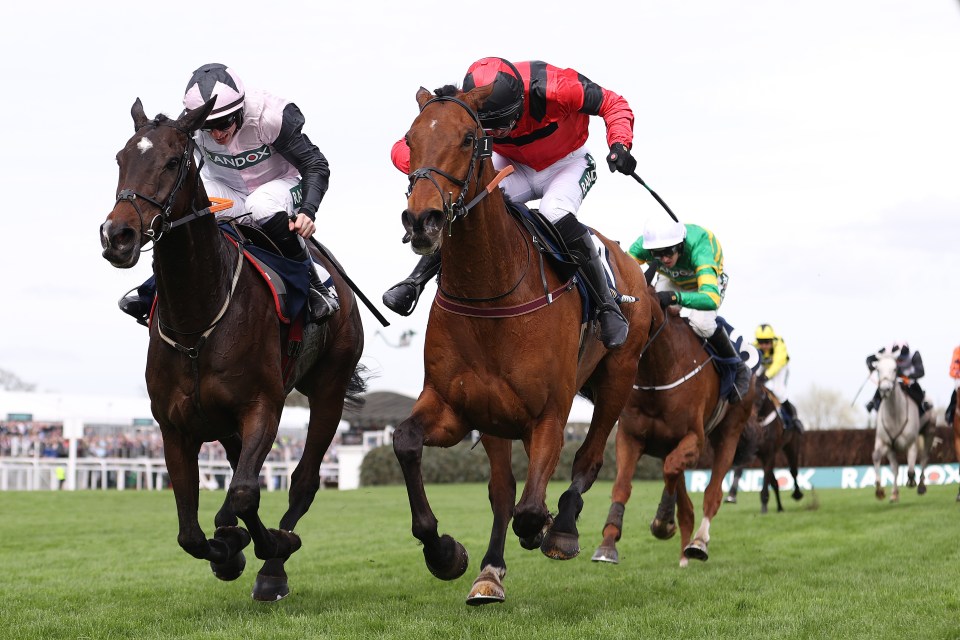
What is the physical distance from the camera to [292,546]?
6684 mm

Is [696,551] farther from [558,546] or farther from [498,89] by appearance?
[498,89]

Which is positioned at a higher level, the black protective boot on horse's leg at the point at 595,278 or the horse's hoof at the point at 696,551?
the black protective boot on horse's leg at the point at 595,278

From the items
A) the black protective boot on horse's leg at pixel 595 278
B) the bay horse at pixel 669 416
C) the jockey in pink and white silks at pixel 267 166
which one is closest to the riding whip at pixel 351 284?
the jockey in pink and white silks at pixel 267 166

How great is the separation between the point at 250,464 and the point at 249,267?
1.19m

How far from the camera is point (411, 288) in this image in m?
6.22

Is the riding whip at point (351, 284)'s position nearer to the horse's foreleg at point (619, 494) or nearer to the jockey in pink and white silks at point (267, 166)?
the jockey in pink and white silks at point (267, 166)

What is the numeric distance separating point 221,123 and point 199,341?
54.7 inches

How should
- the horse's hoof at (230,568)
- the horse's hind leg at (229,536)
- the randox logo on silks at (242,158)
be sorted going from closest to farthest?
the horse's hind leg at (229,536) < the horse's hoof at (230,568) < the randox logo on silks at (242,158)

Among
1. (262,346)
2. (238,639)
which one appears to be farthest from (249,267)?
(238,639)

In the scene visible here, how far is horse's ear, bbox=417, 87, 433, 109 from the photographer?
5.64 metres

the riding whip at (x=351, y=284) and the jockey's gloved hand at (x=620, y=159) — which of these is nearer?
the jockey's gloved hand at (x=620, y=159)

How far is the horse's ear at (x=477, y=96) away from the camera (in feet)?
18.5

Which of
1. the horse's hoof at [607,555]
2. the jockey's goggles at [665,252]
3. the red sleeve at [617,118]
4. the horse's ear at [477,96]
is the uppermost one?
the red sleeve at [617,118]

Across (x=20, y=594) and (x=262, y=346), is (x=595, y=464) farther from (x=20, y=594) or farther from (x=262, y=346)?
(x=20, y=594)
